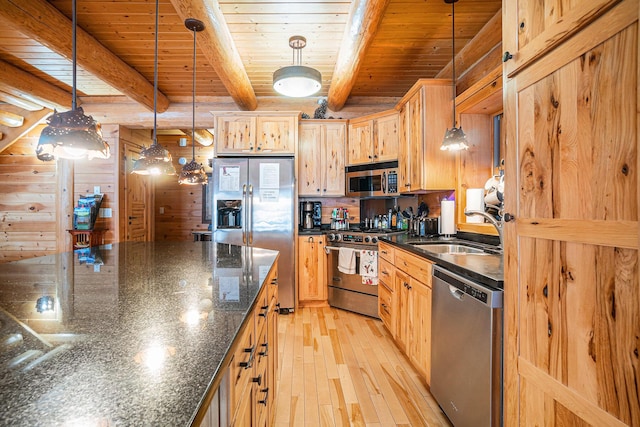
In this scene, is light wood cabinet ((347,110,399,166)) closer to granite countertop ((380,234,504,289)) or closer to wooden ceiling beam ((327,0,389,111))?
wooden ceiling beam ((327,0,389,111))

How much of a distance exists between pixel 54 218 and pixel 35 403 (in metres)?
5.73

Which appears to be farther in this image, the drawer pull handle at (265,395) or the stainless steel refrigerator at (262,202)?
the stainless steel refrigerator at (262,202)

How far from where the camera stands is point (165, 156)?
2039 millimetres

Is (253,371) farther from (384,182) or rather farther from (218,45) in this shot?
(384,182)

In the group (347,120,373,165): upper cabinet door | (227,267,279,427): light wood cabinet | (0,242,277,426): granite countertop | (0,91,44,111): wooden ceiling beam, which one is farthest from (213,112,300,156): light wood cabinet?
(0,91,44,111): wooden ceiling beam

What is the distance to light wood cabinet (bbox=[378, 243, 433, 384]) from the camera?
2045 millimetres

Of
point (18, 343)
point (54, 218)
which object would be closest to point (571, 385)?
point (18, 343)

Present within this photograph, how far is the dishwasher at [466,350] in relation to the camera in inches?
52.8

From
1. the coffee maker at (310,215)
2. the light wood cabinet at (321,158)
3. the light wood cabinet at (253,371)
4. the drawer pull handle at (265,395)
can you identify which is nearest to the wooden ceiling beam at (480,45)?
the light wood cabinet at (321,158)

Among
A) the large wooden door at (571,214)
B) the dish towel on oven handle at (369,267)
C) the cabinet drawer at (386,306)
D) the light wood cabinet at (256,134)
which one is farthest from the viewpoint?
the light wood cabinet at (256,134)

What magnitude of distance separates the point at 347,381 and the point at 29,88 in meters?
4.68

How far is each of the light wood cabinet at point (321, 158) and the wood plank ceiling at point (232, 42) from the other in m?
0.36

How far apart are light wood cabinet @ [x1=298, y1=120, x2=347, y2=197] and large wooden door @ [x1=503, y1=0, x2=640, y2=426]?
9.14 ft

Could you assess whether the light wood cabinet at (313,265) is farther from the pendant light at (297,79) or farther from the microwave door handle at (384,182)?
the pendant light at (297,79)
